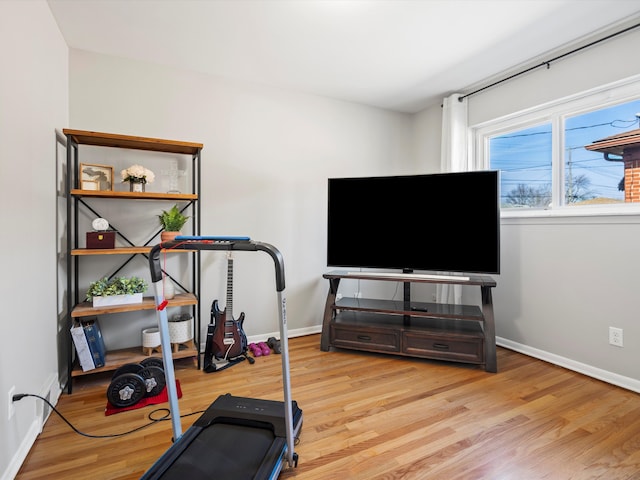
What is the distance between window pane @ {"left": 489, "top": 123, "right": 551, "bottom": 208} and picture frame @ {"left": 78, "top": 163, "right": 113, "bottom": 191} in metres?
3.41

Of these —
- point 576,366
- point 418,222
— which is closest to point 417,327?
point 418,222

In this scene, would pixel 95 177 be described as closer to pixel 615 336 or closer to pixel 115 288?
pixel 115 288

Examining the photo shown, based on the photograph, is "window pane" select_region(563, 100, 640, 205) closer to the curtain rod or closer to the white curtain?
the curtain rod

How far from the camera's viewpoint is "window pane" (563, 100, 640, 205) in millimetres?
2516

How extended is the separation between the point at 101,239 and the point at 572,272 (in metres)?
3.49

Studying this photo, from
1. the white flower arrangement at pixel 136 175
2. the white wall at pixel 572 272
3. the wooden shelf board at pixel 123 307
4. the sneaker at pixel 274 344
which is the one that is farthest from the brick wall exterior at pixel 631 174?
the white flower arrangement at pixel 136 175

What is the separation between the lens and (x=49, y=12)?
2164mm

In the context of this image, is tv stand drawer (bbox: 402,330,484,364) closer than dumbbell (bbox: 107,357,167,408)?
No

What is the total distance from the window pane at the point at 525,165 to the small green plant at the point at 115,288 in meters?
3.25

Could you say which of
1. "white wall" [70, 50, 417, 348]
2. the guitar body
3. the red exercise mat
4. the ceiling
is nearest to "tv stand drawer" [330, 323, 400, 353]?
"white wall" [70, 50, 417, 348]

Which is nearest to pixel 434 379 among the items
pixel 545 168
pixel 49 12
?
pixel 545 168

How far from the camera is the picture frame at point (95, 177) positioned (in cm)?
242

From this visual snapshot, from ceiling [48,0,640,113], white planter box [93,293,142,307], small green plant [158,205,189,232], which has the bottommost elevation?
white planter box [93,293,142,307]

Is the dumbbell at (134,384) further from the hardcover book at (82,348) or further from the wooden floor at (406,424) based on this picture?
the hardcover book at (82,348)
